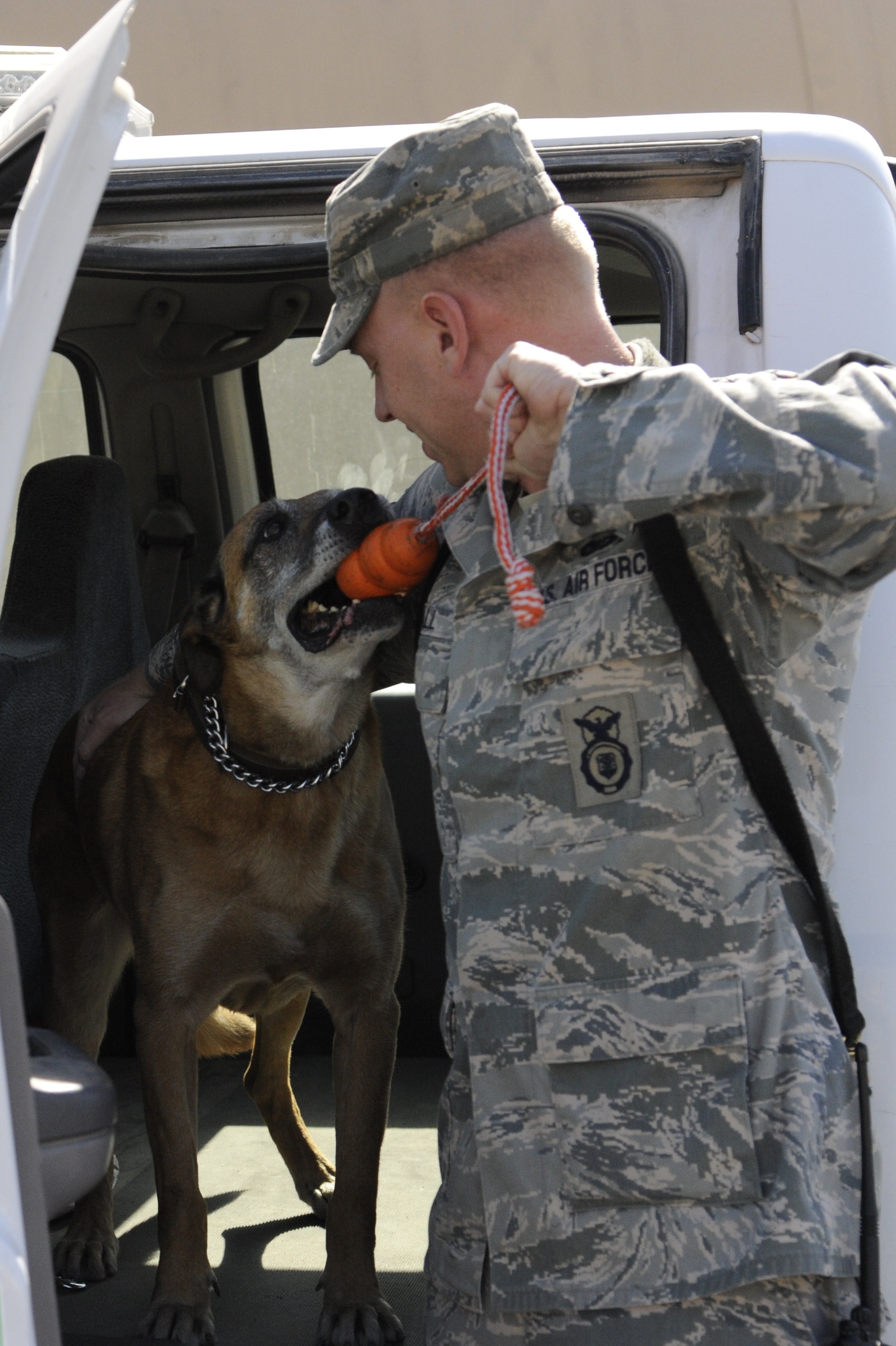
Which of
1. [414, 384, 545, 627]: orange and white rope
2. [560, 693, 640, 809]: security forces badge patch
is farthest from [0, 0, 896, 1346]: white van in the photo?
[414, 384, 545, 627]: orange and white rope

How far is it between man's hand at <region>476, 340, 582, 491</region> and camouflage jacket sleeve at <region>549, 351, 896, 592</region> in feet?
0.08

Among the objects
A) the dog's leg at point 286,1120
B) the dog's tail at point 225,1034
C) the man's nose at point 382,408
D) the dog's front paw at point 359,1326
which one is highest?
the man's nose at point 382,408

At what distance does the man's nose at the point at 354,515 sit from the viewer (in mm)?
2666

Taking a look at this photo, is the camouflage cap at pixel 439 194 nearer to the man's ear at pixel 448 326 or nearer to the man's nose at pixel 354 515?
the man's ear at pixel 448 326

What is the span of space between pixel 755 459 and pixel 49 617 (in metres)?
2.37

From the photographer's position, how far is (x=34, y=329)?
1089 mm

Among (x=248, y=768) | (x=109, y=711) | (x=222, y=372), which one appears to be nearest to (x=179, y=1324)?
(x=248, y=768)

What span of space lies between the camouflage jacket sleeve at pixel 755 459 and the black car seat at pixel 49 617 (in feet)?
7.06

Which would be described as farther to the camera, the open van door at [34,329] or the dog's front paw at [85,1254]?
the dog's front paw at [85,1254]

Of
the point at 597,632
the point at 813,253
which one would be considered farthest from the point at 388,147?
the point at 597,632

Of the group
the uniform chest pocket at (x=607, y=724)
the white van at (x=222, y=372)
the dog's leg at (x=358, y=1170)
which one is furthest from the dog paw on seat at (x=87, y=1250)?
the uniform chest pocket at (x=607, y=724)

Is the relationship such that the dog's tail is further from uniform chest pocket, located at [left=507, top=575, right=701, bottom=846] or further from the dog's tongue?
uniform chest pocket, located at [left=507, top=575, right=701, bottom=846]

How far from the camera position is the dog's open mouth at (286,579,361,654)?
265cm

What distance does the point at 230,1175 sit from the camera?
325cm
